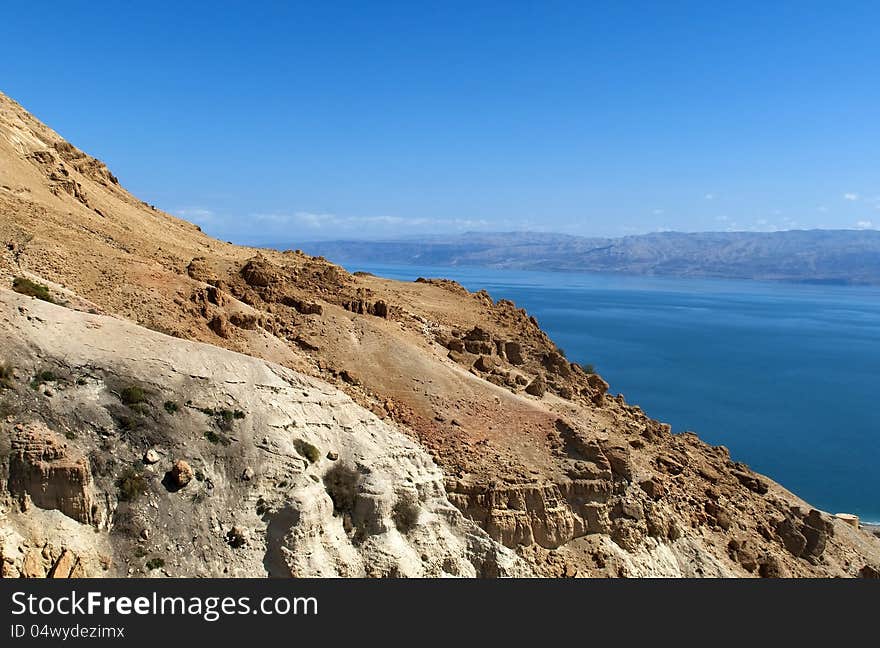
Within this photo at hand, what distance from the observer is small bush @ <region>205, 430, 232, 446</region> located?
15.6 meters

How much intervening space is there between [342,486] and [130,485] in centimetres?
483

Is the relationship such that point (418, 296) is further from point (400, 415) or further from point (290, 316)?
point (400, 415)

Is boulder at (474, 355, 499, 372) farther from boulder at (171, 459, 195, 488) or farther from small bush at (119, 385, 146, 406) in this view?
small bush at (119, 385, 146, 406)

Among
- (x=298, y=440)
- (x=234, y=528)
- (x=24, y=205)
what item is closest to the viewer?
(x=234, y=528)

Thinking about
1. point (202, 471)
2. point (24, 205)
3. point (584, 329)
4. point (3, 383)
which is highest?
point (24, 205)

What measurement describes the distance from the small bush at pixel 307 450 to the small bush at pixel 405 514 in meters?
2.40

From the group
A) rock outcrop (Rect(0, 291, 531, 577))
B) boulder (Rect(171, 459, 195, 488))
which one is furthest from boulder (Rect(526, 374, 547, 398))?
boulder (Rect(171, 459, 195, 488))

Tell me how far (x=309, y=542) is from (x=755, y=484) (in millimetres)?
20799

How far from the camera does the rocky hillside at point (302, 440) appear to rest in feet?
47.1

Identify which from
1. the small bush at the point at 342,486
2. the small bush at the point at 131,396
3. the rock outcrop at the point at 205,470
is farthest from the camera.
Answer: the small bush at the point at 342,486

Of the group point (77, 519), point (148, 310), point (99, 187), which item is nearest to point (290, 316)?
point (148, 310)

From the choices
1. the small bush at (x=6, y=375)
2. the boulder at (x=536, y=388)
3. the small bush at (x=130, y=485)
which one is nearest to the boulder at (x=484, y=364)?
the boulder at (x=536, y=388)

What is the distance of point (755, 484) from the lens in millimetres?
28562

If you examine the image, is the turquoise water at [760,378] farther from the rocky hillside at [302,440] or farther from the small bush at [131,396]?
the small bush at [131,396]
